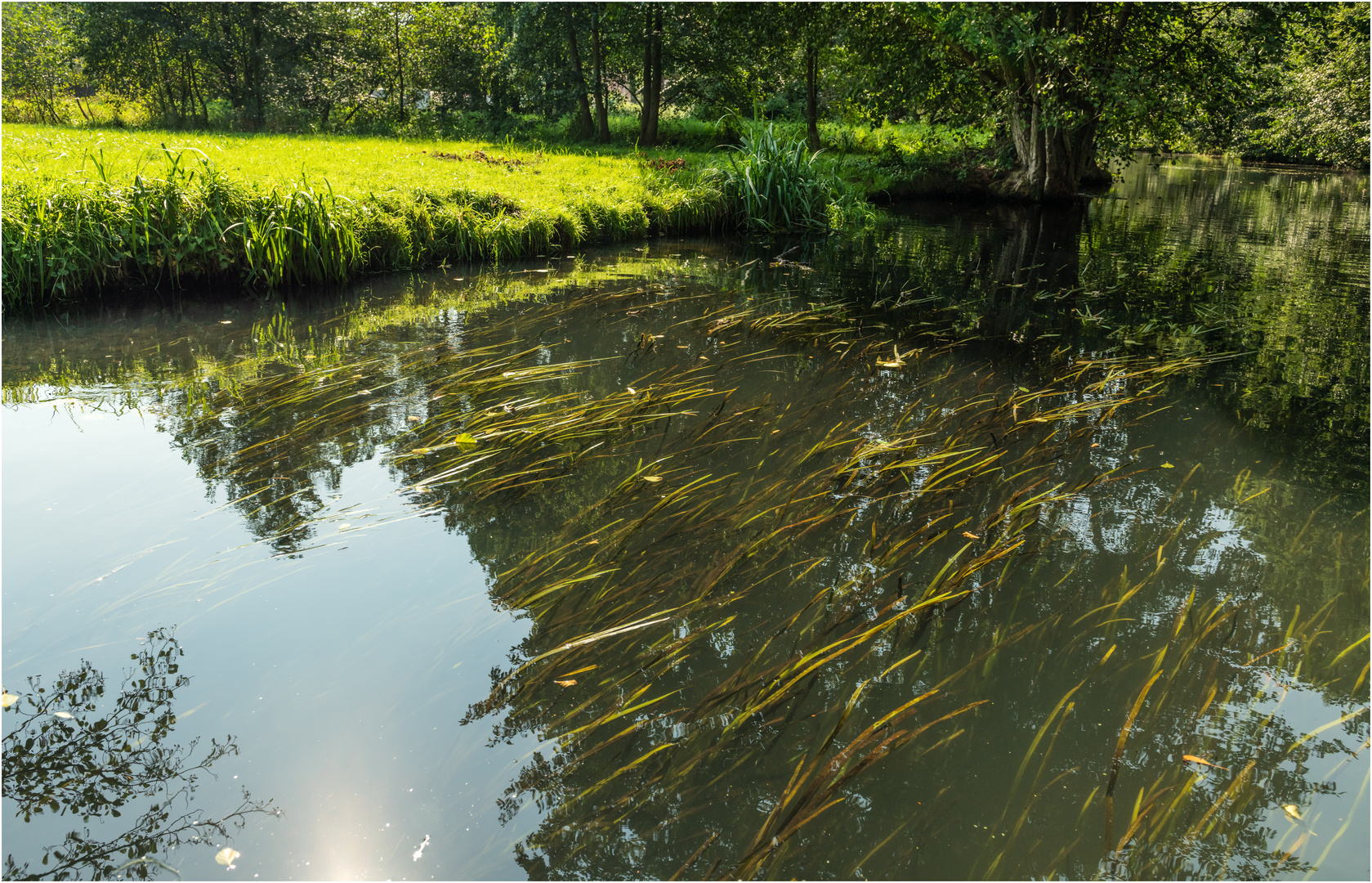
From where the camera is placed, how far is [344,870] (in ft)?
5.51

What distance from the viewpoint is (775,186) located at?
10.6 m

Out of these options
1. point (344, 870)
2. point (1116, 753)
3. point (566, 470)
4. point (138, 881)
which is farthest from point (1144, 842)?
point (566, 470)

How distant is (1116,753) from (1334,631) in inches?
44.2

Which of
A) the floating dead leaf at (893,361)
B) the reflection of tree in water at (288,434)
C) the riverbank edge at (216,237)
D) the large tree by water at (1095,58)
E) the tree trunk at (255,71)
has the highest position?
the tree trunk at (255,71)

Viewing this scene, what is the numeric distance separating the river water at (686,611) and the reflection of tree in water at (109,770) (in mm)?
10

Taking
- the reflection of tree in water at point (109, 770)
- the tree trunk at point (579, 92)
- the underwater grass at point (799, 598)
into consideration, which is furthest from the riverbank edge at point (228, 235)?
the tree trunk at point (579, 92)

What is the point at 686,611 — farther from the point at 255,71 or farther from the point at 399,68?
the point at 255,71

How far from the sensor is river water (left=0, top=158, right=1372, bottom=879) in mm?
1772

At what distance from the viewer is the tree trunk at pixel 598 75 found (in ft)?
55.4

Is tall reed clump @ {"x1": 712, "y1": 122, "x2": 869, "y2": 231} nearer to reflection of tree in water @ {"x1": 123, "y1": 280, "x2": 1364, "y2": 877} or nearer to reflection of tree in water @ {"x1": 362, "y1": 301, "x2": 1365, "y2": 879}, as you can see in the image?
reflection of tree in water @ {"x1": 123, "y1": 280, "x2": 1364, "y2": 877}

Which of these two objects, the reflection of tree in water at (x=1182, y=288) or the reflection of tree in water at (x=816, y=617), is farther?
the reflection of tree in water at (x=1182, y=288)

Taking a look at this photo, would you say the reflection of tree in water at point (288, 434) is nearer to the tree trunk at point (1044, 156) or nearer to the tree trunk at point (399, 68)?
the tree trunk at point (1044, 156)

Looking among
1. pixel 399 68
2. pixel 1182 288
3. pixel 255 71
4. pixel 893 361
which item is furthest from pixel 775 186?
pixel 255 71

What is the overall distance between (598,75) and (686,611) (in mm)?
17869
